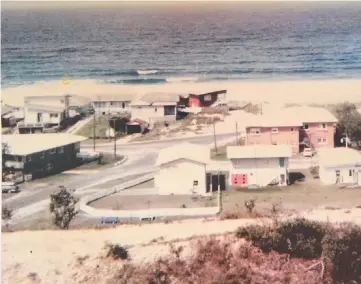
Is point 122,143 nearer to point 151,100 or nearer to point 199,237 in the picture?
point 151,100

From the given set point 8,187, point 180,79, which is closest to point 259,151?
point 180,79

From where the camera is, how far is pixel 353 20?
469 centimetres

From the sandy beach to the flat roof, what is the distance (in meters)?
0.32

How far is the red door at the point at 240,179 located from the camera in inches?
179

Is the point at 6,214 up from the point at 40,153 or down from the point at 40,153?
down

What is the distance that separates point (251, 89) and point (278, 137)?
1.37 ft

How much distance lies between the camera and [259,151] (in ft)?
15.1

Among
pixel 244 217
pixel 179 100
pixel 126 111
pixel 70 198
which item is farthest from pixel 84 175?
pixel 244 217

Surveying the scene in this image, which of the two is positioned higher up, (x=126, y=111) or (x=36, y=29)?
(x=36, y=29)

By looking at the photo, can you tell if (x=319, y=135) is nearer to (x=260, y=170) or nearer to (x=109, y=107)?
(x=260, y=170)

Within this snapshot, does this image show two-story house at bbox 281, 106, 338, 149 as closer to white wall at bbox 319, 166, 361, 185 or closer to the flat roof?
white wall at bbox 319, 166, 361, 185

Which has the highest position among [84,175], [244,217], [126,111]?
[126,111]

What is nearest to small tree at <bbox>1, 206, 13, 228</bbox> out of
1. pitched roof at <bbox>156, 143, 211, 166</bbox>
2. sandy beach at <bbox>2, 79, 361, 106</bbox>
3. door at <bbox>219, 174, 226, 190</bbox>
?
sandy beach at <bbox>2, 79, 361, 106</bbox>

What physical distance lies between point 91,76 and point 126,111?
14.7 inches
